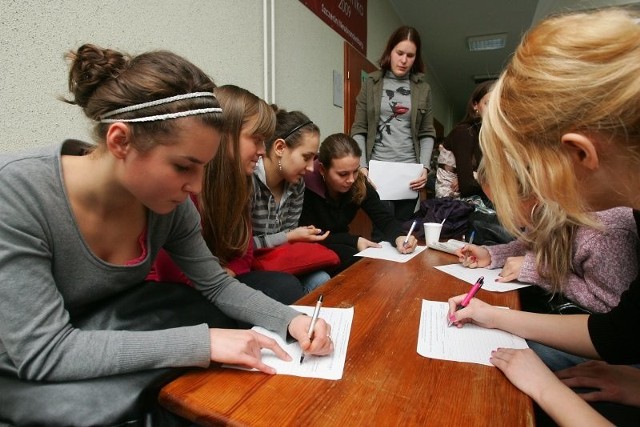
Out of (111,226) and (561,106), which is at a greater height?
(561,106)

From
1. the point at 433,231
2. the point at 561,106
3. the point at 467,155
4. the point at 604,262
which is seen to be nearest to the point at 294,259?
the point at 433,231

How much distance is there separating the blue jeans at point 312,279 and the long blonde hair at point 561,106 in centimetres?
92

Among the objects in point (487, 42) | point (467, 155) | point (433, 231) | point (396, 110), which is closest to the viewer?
point (433, 231)

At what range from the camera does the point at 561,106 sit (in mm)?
504

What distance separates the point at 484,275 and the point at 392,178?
109 cm

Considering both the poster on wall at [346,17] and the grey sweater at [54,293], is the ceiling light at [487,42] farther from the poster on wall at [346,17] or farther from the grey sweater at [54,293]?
the grey sweater at [54,293]

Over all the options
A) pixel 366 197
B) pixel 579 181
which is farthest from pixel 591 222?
pixel 366 197

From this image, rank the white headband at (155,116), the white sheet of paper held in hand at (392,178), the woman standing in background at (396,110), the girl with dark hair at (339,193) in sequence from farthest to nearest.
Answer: the woman standing in background at (396,110), the white sheet of paper held in hand at (392,178), the girl with dark hair at (339,193), the white headband at (155,116)

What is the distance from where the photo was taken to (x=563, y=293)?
39.4 inches

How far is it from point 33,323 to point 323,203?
4.96 feet

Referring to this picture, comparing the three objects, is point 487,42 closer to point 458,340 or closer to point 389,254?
point 389,254

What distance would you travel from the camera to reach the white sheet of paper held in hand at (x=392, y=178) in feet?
7.08

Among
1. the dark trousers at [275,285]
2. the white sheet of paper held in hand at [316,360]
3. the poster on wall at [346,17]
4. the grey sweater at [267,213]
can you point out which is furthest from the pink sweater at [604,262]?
the poster on wall at [346,17]

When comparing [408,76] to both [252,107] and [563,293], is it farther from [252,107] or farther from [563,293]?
[563,293]
